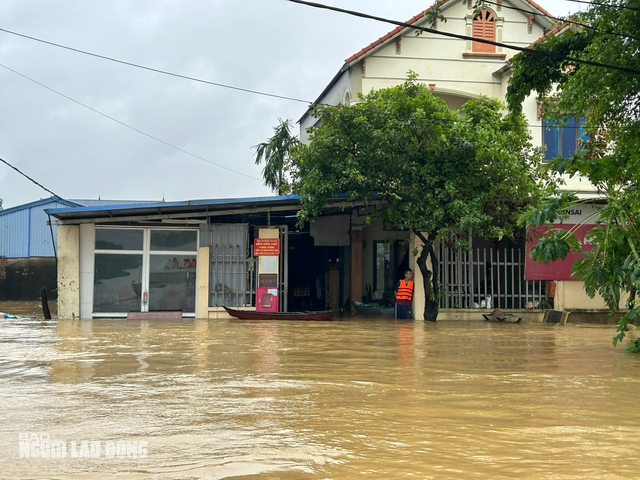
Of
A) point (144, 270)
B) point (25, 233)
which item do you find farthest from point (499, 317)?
point (25, 233)

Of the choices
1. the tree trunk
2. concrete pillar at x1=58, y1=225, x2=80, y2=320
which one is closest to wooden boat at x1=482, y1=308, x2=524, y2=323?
the tree trunk

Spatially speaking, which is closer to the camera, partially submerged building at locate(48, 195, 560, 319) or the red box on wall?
partially submerged building at locate(48, 195, 560, 319)

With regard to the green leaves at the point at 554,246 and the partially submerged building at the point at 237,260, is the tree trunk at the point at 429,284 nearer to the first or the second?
the partially submerged building at the point at 237,260

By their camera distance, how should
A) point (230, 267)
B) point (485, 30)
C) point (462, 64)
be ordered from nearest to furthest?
point (230, 267) → point (462, 64) → point (485, 30)

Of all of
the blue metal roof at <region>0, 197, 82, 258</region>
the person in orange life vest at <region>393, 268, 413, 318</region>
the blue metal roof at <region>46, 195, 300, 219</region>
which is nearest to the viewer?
the blue metal roof at <region>46, 195, 300, 219</region>

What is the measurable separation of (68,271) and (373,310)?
27.4 ft

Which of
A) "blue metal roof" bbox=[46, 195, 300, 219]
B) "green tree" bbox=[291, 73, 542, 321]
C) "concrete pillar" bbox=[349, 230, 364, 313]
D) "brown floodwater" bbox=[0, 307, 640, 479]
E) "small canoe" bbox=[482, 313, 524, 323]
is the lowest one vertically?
"brown floodwater" bbox=[0, 307, 640, 479]

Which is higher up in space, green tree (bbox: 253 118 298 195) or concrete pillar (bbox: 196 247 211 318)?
green tree (bbox: 253 118 298 195)

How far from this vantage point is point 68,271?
63.1ft

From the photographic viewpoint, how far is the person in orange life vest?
19750 millimetres

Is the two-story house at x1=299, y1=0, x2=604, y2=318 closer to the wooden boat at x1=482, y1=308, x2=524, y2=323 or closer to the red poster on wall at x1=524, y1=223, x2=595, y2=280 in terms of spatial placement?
the red poster on wall at x1=524, y1=223, x2=595, y2=280

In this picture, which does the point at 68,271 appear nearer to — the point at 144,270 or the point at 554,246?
the point at 144,270

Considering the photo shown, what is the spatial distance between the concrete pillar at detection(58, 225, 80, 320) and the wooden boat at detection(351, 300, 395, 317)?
7.75 m

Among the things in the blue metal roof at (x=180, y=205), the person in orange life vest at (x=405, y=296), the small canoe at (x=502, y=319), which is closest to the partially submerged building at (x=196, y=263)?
the blue metal roof at (x=180, y=205)
